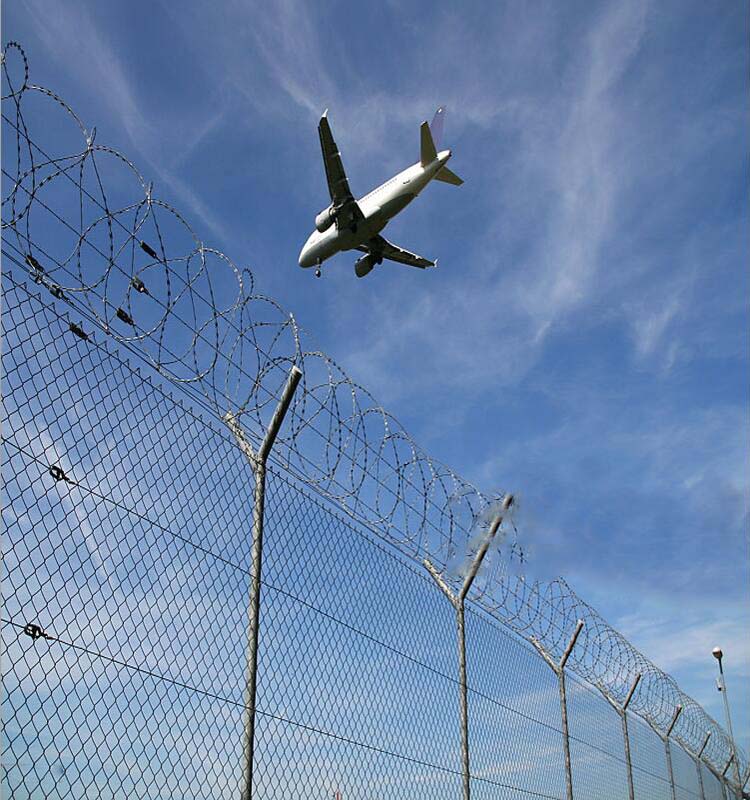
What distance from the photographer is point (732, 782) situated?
21.8m

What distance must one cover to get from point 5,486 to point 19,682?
78cm

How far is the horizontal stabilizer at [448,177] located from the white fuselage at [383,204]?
341cm

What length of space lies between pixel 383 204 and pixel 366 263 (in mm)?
2611

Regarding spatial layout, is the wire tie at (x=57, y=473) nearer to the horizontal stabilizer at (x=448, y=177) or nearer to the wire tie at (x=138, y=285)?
the wire tie at (x=138, y=285)

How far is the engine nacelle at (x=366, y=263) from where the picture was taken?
25.0 meters

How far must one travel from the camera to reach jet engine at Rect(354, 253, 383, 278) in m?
25.0

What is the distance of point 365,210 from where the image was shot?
22703 mm

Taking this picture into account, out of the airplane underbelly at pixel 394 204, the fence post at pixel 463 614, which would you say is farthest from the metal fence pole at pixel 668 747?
the airplane underbelly at pixel 394 204

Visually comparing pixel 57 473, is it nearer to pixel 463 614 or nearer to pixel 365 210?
pixel 463 614

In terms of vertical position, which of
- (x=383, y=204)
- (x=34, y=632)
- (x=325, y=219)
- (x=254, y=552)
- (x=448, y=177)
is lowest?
(x=34, y=632)

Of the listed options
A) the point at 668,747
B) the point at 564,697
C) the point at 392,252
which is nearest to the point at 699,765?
the point at 668,747

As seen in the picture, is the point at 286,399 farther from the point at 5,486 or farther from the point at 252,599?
the point at 5,486

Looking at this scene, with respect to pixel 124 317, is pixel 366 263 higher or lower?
higher

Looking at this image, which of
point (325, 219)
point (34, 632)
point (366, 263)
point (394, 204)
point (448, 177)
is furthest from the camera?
point (448, 177)
